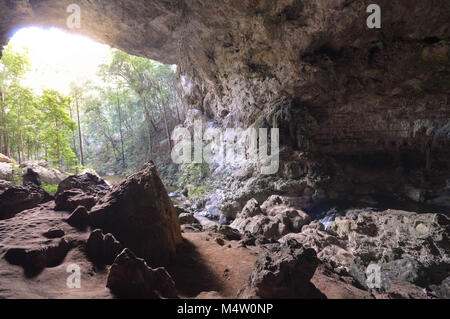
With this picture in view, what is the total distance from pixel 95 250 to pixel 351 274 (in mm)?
4761

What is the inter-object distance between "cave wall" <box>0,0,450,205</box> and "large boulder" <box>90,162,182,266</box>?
26.7 ft

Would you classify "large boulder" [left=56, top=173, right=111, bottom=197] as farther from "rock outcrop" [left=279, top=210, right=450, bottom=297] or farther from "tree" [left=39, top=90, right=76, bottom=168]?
"rock outcrop" [left=279, top=210, right=450, bottom=297]

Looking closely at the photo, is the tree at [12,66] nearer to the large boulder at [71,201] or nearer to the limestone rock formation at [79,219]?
the large boulder at [71,201]

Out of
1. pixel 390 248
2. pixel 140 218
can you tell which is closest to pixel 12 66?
pixel 140 218

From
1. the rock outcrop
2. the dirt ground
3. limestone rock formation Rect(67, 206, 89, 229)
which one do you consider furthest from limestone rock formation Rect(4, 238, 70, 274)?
the rock outcrop

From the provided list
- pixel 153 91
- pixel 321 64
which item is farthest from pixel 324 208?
pixel 153 91

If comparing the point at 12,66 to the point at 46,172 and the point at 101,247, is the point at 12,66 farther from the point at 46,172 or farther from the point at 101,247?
the point at 101,247

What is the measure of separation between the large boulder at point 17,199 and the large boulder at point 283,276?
17.4 feet

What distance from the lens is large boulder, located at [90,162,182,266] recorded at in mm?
4137

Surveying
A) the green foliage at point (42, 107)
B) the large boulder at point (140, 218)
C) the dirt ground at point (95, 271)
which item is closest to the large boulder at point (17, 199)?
the dirt ground at point (95, 271)

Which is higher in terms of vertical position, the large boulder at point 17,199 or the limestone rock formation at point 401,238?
the large boulder at point 17,199

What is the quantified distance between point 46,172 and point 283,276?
36.9 feet

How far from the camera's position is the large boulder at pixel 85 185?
723 centimetres

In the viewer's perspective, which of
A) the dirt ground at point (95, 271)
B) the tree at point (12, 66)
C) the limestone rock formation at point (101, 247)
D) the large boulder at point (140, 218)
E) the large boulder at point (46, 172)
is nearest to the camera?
the dirt ground at point (95, 271)
